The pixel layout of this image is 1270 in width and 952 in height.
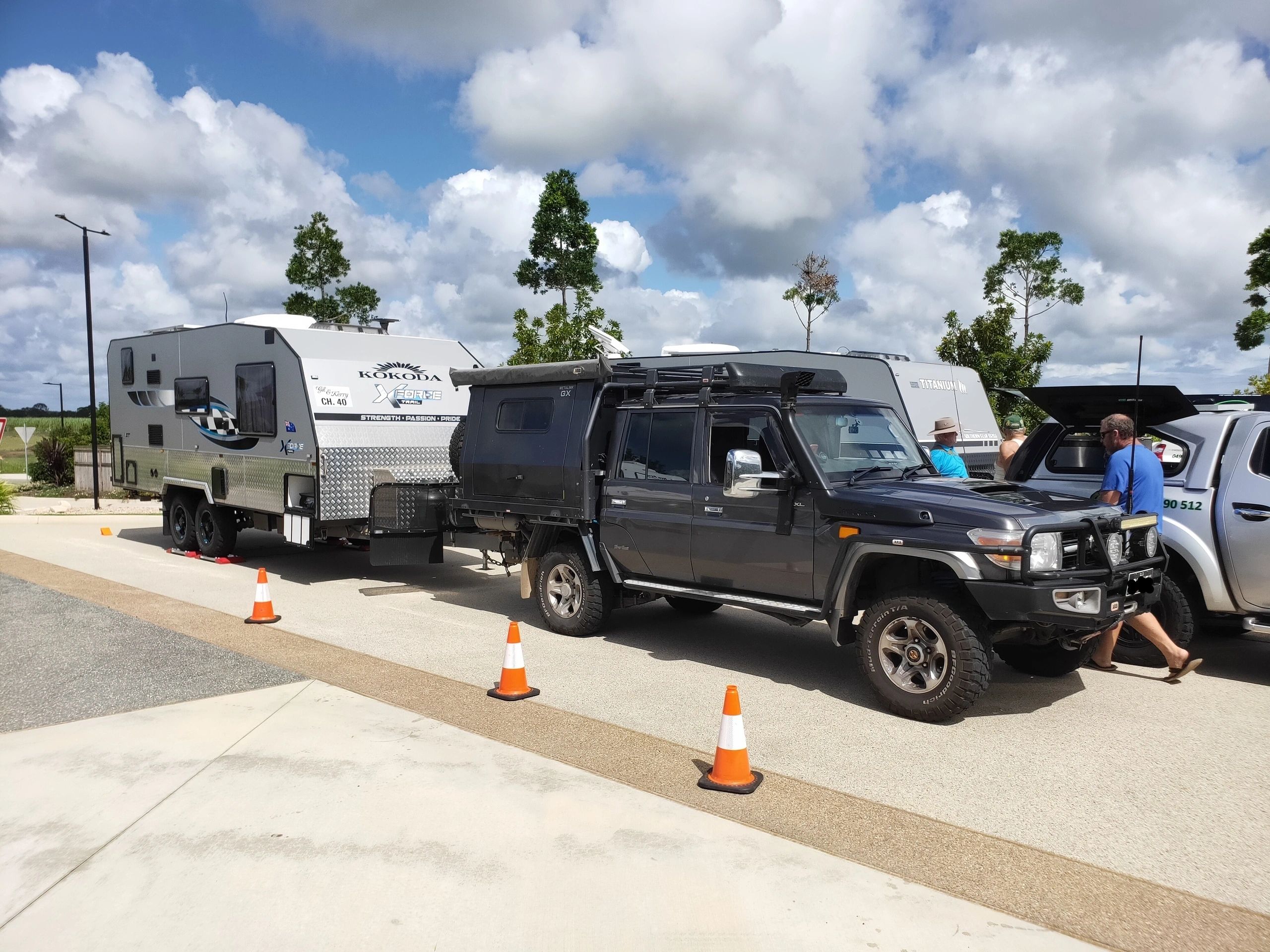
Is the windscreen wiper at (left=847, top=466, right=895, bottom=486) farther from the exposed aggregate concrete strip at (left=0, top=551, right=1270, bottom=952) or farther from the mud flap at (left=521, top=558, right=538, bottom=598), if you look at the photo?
the mud flap at (left=521, top=558, right=538, bottom=598)

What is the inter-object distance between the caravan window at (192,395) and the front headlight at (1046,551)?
35.1 feet

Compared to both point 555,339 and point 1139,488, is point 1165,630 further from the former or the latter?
point 555,339

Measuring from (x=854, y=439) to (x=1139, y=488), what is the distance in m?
2.04

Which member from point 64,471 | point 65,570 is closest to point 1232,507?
point 65,570

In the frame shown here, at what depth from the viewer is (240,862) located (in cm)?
416

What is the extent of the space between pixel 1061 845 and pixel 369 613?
23.2 ft

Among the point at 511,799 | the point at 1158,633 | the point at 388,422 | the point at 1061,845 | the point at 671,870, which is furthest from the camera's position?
the point at 388,422

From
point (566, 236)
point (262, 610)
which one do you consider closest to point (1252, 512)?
point (262, 610)

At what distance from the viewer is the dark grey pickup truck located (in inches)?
230

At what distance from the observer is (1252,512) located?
694 cm

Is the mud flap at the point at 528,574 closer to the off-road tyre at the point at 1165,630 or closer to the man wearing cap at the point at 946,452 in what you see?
the man wearing cap at the point at 946,452

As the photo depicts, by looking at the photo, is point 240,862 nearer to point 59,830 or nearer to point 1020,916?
point 59,830

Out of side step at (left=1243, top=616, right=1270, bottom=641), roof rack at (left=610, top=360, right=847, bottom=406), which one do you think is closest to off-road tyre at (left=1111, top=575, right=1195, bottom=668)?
side step at (left=1243, top=616, right=1270, bottom=641)

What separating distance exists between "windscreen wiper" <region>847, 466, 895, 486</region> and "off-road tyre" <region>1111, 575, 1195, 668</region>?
7.13 ft
